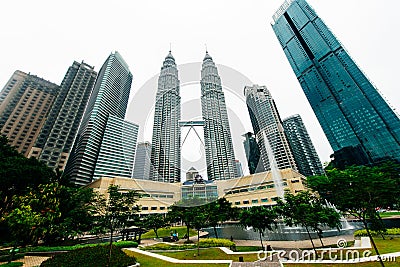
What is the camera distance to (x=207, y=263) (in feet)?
30.6

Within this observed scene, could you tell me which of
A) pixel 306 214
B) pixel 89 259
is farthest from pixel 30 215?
pixel 306 214

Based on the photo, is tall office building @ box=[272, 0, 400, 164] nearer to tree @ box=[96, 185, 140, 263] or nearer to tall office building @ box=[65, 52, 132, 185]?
tree @ box=[96, 185, 140, 263]

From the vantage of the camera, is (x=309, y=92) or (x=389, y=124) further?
(x=309, y=92)

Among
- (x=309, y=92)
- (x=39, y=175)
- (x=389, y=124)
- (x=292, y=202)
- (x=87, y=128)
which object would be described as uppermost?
(x=309, y=92)

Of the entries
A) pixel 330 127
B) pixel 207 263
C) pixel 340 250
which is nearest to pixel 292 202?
pixel 340 250

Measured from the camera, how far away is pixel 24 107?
74.6 meters

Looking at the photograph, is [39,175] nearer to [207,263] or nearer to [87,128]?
[207,263]

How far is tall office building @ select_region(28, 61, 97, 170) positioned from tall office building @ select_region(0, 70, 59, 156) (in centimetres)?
473

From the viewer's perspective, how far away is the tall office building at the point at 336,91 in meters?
68.0

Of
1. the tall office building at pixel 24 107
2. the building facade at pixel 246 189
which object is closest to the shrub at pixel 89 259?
the building facade at pixel 246 189

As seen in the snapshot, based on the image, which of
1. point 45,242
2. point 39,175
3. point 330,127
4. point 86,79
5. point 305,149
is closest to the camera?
point 45,242

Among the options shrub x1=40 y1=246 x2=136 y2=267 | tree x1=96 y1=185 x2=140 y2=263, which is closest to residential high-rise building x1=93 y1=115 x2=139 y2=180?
shrub x1=40 y1=246 x2=136 y2=267

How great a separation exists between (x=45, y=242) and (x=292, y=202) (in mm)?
23735

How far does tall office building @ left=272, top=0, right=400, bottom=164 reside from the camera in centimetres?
6800
